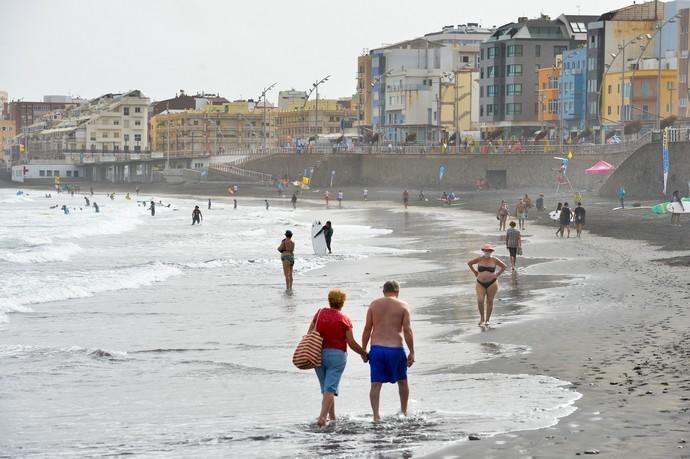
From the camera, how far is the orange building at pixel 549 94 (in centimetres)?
10588

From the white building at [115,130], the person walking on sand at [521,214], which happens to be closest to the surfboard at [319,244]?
the person walking on sand at [521,214]

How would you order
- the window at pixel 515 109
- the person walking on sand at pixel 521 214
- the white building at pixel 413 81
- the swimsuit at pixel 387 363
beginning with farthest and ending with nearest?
the white building at pixel 413 81 → the window at pixel 515 109 → the person walking on sand at pixel 521 214 → the swimsuit at pixel 387 363

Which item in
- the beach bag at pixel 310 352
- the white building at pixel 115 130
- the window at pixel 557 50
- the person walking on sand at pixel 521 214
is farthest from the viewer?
the white building at pixel 115 130

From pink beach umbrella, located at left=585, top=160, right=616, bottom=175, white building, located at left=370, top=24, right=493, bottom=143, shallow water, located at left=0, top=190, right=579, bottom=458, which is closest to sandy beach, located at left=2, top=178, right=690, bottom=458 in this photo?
shallow water, located at left=0, top=190, right=579, bottom=458

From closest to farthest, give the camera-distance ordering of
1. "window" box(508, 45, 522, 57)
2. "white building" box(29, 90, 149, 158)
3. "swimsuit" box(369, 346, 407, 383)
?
"swimsuit" box(369, 346, 407, 383), "window" box(508, 45, 522, 57), "white building" box(29, 90, 149, 158)

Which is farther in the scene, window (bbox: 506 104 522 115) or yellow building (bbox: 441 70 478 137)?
yellow building (bbox: 441 70 478 137)

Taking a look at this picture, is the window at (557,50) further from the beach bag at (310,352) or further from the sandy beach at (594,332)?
the beach bag at (310,352)

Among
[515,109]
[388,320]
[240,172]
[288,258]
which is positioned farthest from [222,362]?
[240,172]

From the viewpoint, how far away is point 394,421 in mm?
11984

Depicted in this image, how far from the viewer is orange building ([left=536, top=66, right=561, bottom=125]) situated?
4168 inches

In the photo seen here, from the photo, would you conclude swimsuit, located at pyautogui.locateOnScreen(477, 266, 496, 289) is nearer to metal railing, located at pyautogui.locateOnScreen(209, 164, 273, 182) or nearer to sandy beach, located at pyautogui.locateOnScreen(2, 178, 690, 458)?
sandy beach, located at pyautogui.locateOnScreen(2, 178, 690, 458)

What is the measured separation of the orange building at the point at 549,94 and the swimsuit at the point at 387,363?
96.0 metres

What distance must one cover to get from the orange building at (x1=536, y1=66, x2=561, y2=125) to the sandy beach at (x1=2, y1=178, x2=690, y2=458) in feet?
209

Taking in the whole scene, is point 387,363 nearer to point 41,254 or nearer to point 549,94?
point 41,254
